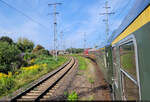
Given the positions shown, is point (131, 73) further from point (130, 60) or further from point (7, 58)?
point (7, 58)

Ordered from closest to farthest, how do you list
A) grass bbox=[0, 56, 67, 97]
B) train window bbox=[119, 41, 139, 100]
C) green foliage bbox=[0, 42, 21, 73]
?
train window bbox=[119, 41, 139, 100] → grass bbox=[0, 56, 67, 97] → green foliage bbox=[0, 42, 21, 73]

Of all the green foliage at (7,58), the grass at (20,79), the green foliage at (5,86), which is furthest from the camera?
the green foliage at (7,58)

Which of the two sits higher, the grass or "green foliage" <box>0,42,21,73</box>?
"green foliage" <box>0,42,21,73</box>

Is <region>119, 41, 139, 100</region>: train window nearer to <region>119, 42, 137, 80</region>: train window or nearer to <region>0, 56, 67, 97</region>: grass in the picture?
<region>119, 42, 137, 80</region>: train window

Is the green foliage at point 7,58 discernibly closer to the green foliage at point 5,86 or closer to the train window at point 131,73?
the green foliage at point 5,86

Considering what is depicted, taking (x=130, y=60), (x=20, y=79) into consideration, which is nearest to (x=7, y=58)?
(x=20, y=79)

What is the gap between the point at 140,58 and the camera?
4.62 feet

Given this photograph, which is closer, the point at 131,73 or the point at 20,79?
the point at 131,73

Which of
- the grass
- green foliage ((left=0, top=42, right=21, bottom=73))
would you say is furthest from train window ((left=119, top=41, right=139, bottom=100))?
green foliage ((left=0, top=42, right=21, bottom=73))

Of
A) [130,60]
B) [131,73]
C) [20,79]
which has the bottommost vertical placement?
[20,79]

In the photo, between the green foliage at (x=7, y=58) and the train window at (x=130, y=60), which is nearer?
the train window at (x=130, y=60)

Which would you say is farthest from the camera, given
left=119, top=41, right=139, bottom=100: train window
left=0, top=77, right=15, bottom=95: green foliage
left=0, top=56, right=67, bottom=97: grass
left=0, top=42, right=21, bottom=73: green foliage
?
left=0, top=42, right=21, bottom=73: green foliage

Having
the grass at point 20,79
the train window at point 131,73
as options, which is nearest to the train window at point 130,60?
the train window at point 131,73

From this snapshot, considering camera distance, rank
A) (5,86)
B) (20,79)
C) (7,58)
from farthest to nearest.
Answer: (7,58), (20,79), (5,86)
